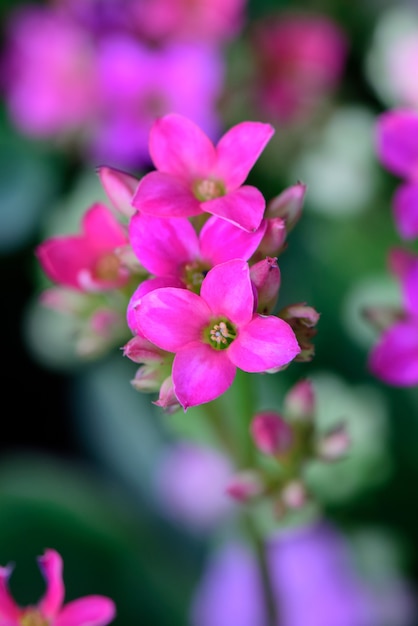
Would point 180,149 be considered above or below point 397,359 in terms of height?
above

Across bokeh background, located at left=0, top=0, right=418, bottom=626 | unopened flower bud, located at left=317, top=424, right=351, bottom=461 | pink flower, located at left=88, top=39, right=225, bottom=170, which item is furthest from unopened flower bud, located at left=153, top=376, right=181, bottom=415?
pink flower, located at left=88, top=39, right=225, bottom=170

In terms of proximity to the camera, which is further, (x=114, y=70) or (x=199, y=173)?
(x=114, y=70)

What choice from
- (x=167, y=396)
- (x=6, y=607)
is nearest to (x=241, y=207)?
(x=167, y=396)

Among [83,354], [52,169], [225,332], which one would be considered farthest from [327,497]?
[52,169]

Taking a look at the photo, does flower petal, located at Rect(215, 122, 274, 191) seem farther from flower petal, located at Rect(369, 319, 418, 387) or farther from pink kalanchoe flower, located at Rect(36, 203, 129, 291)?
flower petal, located at Rect(369, 319, 418, 387)

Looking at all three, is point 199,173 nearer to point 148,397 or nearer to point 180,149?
point 180,149

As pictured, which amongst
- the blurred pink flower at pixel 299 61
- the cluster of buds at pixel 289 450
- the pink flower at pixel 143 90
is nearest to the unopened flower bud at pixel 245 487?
the cluster of buds at pixel 289 450

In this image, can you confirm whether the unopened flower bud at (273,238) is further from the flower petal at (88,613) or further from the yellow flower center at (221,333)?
the flower petal at (88,613)

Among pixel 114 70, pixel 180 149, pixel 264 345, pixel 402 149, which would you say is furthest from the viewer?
pixel 114 70
